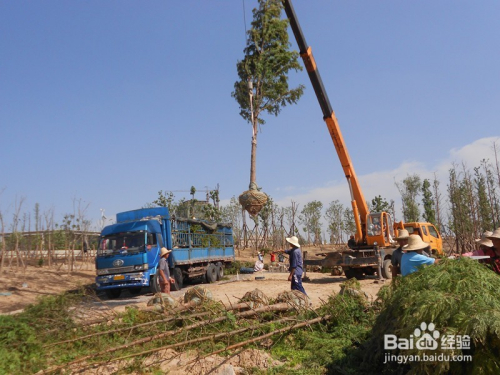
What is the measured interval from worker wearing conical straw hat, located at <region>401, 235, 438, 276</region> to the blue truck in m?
9.20

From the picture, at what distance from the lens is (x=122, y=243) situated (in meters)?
14.8

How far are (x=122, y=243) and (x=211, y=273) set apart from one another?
522 cm

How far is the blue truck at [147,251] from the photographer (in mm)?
14305

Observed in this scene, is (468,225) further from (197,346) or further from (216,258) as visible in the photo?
(197,346)

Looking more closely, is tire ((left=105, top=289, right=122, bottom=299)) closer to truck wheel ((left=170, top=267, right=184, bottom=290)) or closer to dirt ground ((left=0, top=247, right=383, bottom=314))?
dirt ground ((left=0, top=247, right=383, bottom=314))

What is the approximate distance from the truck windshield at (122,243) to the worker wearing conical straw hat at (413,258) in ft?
33.2

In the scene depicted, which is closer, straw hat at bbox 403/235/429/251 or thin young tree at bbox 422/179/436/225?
straw hat at bbox 403/235/429/251

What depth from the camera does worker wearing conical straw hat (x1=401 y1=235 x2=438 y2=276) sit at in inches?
231

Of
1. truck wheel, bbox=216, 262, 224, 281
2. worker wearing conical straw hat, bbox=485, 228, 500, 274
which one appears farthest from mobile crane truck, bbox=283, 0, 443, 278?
worker wearing conical straw hat, bbox=485, 228, 500, 274

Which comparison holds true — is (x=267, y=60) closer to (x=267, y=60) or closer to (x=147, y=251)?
(x=267, y=60)

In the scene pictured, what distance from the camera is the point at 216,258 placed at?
20.0 meters

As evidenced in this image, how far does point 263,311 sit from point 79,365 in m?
3.06

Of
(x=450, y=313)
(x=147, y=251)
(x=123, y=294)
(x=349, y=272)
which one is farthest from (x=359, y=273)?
(x=450, y=313)

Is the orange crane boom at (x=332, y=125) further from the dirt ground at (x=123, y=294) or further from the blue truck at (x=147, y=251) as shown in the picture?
the blue truck at (x=147, y=251)
